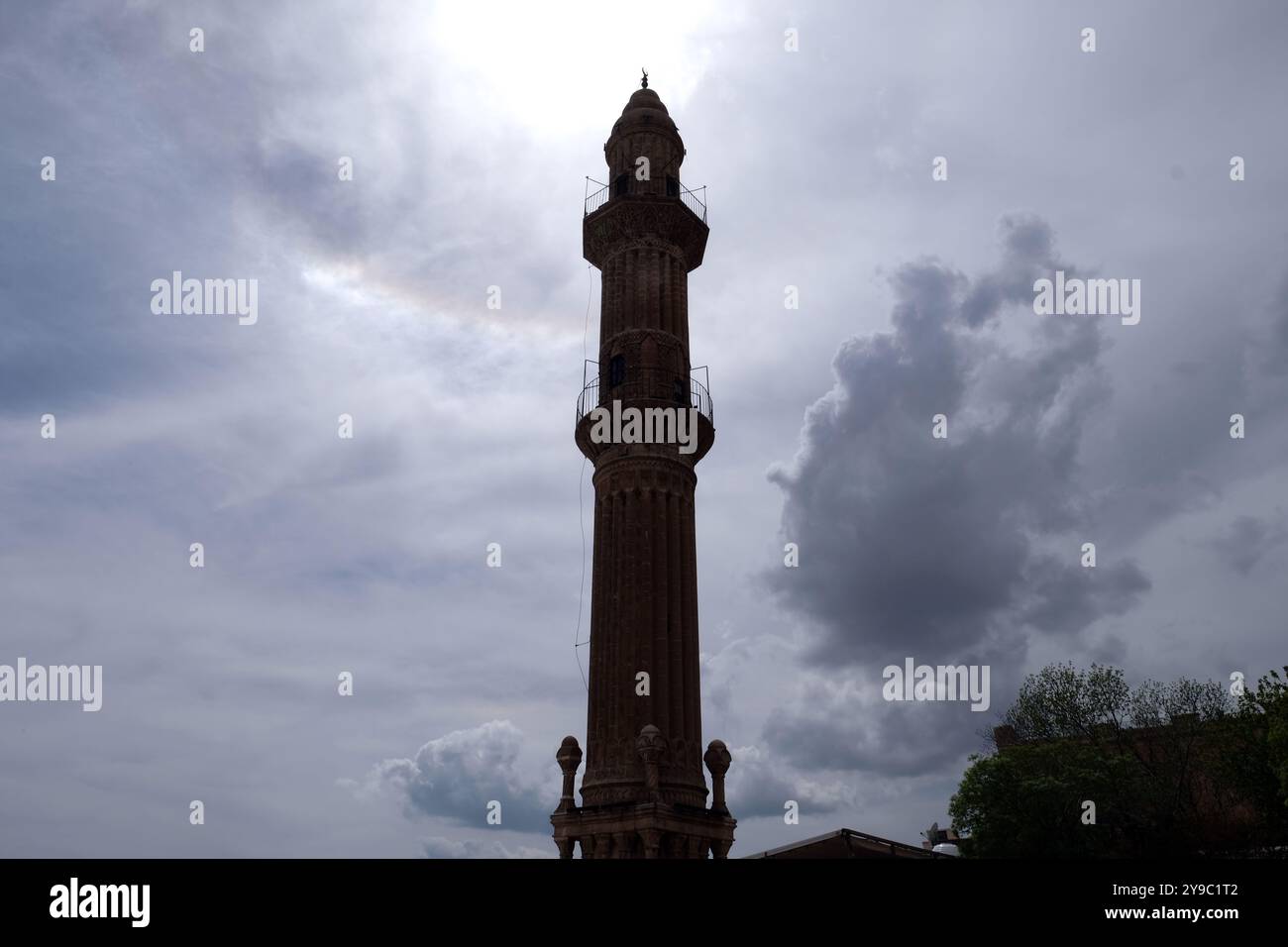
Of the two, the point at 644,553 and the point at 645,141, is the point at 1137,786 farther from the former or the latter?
the point at 645,141

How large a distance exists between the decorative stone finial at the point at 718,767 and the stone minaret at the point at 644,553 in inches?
1.9

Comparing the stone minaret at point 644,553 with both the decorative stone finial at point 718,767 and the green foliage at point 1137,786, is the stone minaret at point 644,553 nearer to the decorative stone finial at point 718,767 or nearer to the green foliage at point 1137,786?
the decorative stone finial at point 718,767

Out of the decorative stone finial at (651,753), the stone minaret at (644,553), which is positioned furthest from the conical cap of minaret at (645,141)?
the decorative stone finial at (651,753)

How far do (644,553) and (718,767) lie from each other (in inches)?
356

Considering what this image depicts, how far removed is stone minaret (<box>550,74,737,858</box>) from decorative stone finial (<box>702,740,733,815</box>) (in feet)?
0.16

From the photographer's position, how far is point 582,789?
38281 millimetres

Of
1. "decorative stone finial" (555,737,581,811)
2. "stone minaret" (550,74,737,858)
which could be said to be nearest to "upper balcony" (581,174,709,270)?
"stone minaret" (550,74,737,858)

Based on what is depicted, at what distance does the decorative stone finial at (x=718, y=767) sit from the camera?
127 feet

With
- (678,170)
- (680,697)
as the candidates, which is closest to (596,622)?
(680,697)
